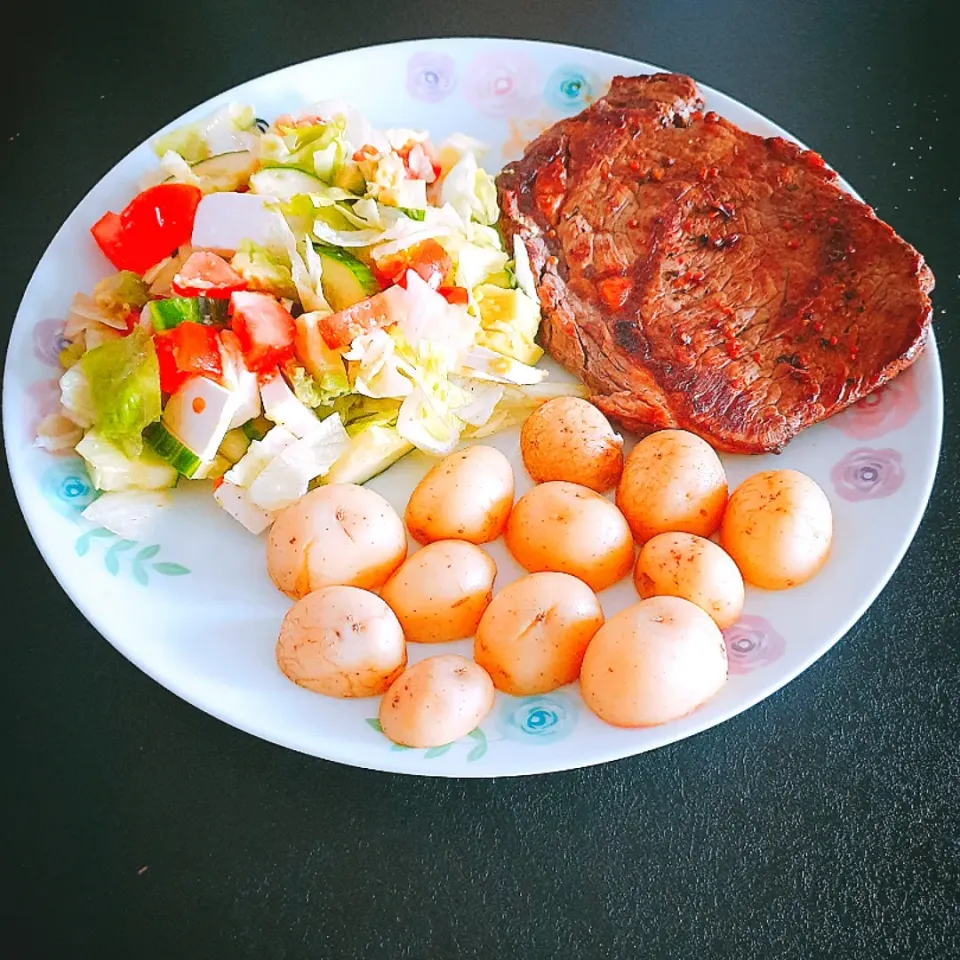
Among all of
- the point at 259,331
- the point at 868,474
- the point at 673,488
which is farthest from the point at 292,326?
the point at 868,474

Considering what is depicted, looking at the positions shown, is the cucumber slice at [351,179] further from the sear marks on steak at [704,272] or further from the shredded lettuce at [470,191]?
the sear marks on steak at [704,272]

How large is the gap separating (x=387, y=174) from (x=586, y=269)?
52 centimetres

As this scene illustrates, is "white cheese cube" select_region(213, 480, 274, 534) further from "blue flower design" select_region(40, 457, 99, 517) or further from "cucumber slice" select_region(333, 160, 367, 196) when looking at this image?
"cucumber slice" select_region(333, 160, 367, 196)

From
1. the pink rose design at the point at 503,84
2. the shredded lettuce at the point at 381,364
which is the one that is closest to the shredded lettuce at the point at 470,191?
the pink rose design at the point at 503,84

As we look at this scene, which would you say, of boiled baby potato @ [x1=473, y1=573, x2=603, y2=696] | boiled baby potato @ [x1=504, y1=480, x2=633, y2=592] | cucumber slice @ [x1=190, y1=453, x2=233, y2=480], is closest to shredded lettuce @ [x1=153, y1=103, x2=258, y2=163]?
cucumber slice @ [x1=190, y1=453, x2=233, y2=480]

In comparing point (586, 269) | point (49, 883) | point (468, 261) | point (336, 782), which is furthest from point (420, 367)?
point (49, 883)

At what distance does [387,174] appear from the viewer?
2348mm

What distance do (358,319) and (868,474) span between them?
113 cm

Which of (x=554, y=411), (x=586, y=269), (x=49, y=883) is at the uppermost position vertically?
(x=586, y=269)

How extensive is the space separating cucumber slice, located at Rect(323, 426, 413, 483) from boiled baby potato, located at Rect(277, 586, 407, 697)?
0.39 meters

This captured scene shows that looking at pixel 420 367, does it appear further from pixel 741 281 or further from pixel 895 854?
pixel 895 854

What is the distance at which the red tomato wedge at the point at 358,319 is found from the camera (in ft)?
7.13

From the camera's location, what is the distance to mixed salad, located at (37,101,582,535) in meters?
2.10

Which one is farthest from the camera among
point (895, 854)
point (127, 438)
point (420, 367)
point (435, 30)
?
point (435, 30)
